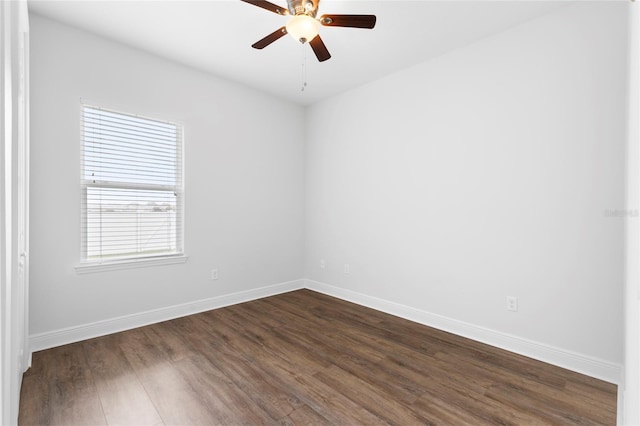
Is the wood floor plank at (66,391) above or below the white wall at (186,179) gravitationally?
below

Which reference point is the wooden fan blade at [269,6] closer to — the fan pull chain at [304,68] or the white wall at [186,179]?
the fan pull chain at [304,68]

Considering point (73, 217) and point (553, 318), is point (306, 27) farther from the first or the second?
point (553, 318)

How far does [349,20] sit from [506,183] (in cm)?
186

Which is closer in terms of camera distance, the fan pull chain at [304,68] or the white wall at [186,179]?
the white wall at [186,179]

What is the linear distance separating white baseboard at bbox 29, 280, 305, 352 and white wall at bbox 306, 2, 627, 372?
4.36 feet

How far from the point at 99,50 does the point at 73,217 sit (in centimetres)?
154

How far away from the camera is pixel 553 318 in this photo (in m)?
2.42

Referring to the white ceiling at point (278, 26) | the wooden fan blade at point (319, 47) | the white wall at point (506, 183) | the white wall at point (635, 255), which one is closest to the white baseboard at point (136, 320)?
the white wall at point (506, 183)

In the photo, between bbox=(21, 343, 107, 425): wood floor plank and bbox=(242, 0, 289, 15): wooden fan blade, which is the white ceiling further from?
bbox=(21, 343, 107, 425): wood floor plank

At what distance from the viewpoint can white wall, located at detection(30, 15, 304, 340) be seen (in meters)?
2.57

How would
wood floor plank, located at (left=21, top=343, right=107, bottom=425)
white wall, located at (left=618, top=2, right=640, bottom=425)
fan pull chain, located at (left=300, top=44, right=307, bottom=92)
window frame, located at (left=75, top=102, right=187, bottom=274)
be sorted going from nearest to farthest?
white wall, located at (left=618, top=2, right=640, bottom=425), wood floor plank, located at (left=21, top=343, right=107, bottom=425), window frame, located at (left=75, top=102, right=187, bottom=274), fan pull chain, located at (left=300, top=44, right=307, bottom=92)

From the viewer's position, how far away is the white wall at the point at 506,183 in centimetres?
221

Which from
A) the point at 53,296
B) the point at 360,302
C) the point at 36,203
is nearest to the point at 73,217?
the point at 36,203

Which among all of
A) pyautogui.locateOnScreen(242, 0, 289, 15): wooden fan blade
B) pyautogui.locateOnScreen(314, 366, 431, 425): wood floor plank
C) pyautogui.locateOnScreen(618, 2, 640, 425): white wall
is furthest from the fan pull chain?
pyautogui.locateOnScreen(314, 366, 431, 425): wood floor plank
